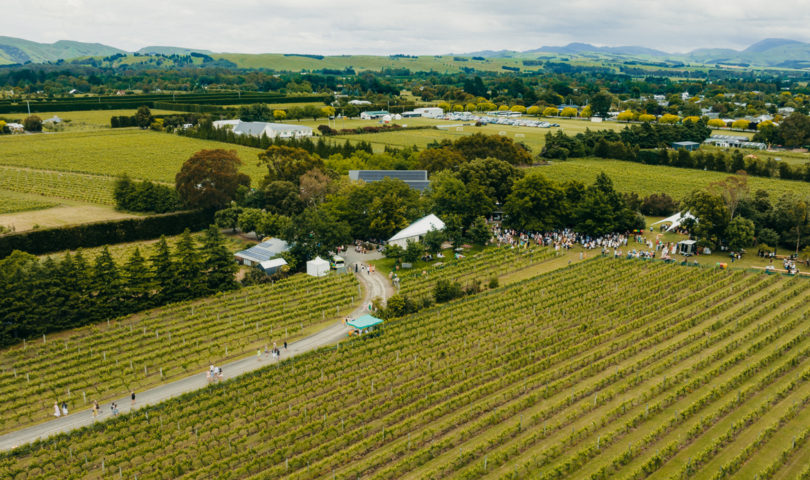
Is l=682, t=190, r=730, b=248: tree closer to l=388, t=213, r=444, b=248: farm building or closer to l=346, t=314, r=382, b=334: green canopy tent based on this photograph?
l=388, t=213, r=444, b=248: farm building

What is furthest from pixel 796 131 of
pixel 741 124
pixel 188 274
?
pixel 188 274

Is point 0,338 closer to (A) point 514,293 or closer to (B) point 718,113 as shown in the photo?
(A) point 514,293

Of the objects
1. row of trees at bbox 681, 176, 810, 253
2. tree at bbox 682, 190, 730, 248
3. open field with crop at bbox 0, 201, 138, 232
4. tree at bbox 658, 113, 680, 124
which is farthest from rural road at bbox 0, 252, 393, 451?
tree at bbox 658, 113, 680, 124

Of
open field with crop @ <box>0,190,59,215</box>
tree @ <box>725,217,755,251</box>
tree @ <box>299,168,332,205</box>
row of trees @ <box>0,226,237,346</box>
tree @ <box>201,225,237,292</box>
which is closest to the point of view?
row of trees @ <box>0,226,237,346</box>

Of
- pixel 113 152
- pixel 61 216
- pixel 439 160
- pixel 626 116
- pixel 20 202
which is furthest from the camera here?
pixel 626 116

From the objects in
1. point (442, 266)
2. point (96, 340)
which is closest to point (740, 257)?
point (442, 266)

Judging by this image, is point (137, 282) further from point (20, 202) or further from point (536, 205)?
point (20, 202)
